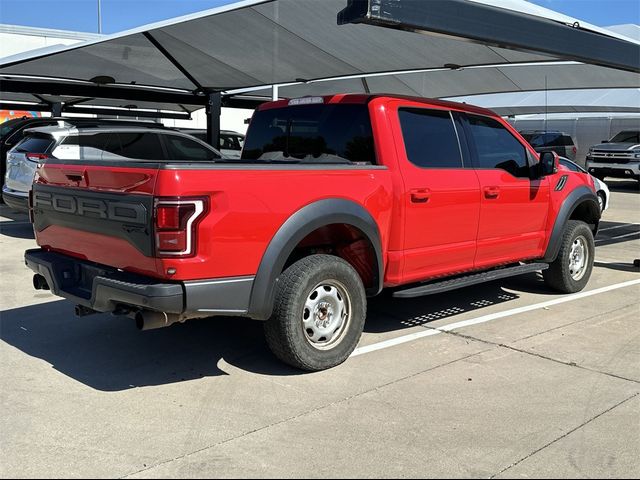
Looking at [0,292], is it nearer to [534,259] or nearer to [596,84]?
[534,259]

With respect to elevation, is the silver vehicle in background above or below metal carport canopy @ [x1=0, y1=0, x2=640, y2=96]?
below

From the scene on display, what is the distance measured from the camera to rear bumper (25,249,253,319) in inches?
143

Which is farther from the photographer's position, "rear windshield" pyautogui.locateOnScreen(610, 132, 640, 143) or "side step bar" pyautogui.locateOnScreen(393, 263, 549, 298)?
"rear windshield" pyautogui.locateOnScreen(610, 132, 640, 143)

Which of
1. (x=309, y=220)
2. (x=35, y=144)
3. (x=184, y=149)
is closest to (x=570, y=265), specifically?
(x=309, y=220)

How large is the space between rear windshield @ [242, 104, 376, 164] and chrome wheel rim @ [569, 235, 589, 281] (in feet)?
10.4

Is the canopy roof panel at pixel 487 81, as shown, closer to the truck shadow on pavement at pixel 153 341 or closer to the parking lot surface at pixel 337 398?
the parking lot surface at pixel 337 398

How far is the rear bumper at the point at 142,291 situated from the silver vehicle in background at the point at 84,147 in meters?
5.29

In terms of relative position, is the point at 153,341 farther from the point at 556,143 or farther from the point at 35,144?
the point at 556,143

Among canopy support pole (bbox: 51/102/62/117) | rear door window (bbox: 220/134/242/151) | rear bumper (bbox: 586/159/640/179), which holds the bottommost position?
rear bumper (bbox: 586/159/640/179)

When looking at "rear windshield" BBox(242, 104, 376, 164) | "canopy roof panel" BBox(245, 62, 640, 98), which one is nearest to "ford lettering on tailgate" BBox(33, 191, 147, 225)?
"rear windshield" BBox(242, 104, 376, 164)

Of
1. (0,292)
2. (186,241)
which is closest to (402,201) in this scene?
(186,241)

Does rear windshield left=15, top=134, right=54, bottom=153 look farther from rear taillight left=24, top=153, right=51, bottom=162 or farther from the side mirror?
the side mirror

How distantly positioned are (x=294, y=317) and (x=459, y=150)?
7.53 ft

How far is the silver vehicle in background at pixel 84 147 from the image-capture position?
A: 31.8 ft
